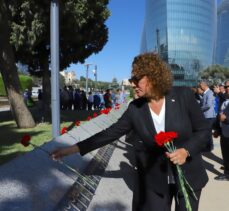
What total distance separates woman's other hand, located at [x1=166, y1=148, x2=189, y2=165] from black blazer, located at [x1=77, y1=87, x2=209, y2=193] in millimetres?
121

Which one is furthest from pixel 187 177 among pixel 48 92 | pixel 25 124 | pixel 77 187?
pixel 48 92

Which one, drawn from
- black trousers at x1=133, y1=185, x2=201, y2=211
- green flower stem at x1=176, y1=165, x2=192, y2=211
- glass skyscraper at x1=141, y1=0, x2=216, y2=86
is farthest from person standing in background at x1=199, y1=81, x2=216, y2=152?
glass skyscraper at x1=141, y1=0, x2=216, y2=86

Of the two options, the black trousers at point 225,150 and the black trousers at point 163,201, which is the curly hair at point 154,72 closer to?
the black trousers at point 163,201

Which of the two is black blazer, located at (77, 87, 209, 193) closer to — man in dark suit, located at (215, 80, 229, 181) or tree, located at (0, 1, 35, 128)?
man in dark suit, located at (215, 80, 229, 181)

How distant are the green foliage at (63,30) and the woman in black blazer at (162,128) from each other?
1561 cm

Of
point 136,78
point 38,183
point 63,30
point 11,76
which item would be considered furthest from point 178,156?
point 63,30

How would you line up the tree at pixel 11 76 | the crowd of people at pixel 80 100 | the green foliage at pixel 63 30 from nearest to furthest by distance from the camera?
1. the tree at pixel 11 76
2. the green foliage at pixel 63 30
3. the crowd of people at pixel 80 100

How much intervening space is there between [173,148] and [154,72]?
57 cm

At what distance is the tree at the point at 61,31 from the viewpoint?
1827cm

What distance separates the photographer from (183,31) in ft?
395

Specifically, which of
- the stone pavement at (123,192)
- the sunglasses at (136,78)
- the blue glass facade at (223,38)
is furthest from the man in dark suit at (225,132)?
the blue glass facade at (223,38)

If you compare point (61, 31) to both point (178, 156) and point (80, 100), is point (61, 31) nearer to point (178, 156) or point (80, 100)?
point (80, 100)

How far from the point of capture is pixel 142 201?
10.3 ft

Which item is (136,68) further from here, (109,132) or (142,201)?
(142,201)
